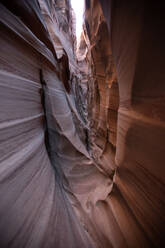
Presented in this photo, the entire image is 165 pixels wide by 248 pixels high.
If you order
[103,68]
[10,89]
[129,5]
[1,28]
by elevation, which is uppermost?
[103,68]

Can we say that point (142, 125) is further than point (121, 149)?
No

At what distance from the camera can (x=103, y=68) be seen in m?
2.63

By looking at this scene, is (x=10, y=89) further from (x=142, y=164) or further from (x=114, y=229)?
(x=114, y=229)

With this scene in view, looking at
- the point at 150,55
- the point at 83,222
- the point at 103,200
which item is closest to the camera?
the point at 150,55

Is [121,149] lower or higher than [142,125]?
lower

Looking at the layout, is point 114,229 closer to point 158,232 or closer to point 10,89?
point 158,232

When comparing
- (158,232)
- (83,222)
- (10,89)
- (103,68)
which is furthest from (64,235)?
(103,68)

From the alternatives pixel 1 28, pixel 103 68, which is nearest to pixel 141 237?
pixel 1 28

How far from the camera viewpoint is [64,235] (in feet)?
2.34

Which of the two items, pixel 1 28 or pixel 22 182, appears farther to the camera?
pixel 1 28

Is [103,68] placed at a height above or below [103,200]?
above

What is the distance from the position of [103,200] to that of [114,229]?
0.29 meters

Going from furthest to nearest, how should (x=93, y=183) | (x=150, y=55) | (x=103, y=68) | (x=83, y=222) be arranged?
(x=103, y=68) < (x=93, y=183) < (x=83, y=222) < (x=150, y=55)

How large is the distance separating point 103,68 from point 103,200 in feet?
9.54
